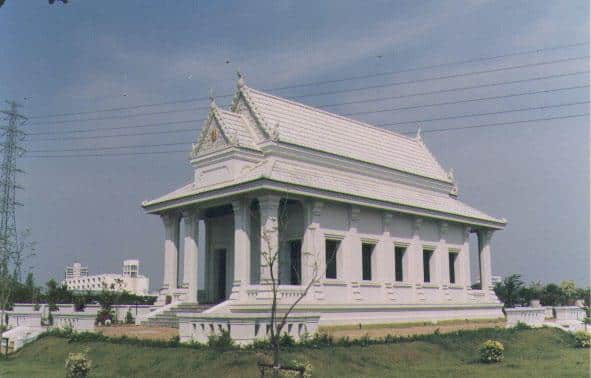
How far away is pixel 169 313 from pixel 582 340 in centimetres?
1659

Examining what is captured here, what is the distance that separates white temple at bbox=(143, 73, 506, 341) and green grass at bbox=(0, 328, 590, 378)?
5.24 m

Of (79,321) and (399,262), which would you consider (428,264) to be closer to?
(399,262)

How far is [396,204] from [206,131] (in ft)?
30.4

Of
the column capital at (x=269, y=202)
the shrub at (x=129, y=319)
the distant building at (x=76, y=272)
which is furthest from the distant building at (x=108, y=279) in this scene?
the column capital at (x=269, y=202)

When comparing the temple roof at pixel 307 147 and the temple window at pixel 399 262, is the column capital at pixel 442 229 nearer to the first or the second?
the temple roof at pixel 307 147

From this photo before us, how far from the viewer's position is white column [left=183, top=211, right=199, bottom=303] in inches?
1104

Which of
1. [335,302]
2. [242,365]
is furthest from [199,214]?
[242,365]

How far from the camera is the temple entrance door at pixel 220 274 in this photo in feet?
98.9

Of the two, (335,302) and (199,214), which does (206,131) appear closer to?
(199,214)

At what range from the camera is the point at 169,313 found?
27.5 m

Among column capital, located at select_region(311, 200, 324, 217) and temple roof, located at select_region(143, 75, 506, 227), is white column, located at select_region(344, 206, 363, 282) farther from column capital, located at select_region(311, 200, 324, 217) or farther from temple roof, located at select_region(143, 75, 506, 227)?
column capital, located at select_region(311, 200, 324, 217)

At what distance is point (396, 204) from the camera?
1166 inches

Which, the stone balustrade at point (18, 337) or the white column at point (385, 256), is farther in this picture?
the white column at point (385, 256)

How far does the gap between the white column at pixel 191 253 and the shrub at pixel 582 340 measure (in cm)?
1556
